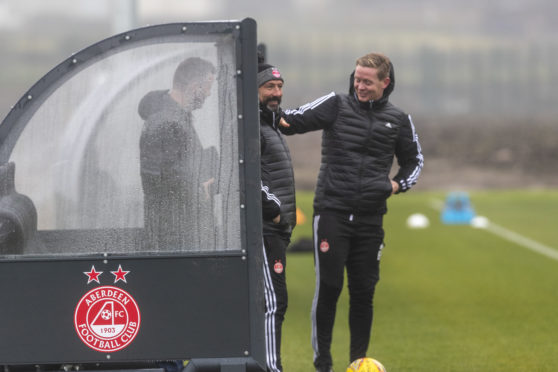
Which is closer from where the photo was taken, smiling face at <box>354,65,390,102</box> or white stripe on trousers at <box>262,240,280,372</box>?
white stripe on trousers at <box>262,240,280,372</box>

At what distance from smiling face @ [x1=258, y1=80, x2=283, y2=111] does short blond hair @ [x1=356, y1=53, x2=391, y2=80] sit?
0.66m

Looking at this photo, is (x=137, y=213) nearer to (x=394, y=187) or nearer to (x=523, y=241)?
(x=394, y=187)

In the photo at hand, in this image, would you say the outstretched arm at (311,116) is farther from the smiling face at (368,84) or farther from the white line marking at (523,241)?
the white line marking at (523,241)

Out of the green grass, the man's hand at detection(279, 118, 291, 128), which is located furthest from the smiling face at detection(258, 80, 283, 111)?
the green grass

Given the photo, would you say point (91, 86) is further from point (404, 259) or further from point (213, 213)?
point (404, 259)

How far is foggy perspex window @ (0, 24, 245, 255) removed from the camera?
5145 millimetres

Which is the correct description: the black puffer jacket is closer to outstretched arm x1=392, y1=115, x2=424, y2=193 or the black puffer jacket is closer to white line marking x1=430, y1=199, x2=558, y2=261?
outstretched arm x1=392, y1=115, x2=424, y2=193

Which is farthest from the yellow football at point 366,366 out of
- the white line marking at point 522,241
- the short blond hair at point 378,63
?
the white line marking at point 522,241

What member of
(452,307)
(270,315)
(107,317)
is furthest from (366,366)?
(452,307)

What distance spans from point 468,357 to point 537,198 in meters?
24.0

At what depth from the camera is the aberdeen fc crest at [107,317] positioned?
5.13 meters

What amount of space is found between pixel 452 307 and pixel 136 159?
6.75m

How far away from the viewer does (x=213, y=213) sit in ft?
16.9

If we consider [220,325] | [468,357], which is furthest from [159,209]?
[468,357]
